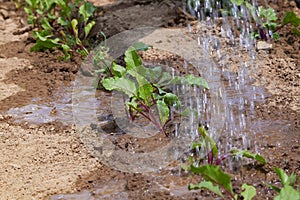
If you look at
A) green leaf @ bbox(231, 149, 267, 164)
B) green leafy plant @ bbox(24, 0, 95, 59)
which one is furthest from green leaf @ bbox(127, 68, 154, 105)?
green leafy plant @ bbox(24, 0, 95, 59)

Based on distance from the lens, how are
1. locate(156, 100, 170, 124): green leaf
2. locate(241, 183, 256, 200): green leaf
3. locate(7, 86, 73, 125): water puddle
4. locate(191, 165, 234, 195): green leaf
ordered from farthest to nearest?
locate(7, 86, 73, 125): water puddle
locate(156, 100, 170, 124): green leaf
locate(241, 183, 256, 200): green leaf
locate(191, 165, 234, 195): green leaf

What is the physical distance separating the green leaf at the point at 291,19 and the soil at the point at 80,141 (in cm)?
18

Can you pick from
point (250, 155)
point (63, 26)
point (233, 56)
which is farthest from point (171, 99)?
point (63, 26)

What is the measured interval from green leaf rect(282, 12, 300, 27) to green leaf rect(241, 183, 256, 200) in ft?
8.51

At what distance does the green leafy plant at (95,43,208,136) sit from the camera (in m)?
4.48

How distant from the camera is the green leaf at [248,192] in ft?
11.5

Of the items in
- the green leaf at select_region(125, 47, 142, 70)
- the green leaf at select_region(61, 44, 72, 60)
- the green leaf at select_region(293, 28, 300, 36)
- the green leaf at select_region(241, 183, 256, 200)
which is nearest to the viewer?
the green leaf at select_region(241, 183, 256, 200)

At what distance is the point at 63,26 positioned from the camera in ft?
21.7

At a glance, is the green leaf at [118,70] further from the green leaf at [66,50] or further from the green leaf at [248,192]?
the green leaf at [248,192]

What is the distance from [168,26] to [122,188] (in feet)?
9.29

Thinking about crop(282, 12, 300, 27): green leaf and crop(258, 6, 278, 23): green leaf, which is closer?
crop(282, 12, 300, 27): green leaf

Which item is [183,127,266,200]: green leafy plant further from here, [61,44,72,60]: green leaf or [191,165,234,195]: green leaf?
[61,44,72,60]: green leaf

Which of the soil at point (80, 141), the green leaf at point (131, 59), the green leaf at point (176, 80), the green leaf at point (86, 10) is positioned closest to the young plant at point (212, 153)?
the soil at point (80, 141)

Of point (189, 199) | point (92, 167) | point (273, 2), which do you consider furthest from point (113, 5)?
point (189, 199)
